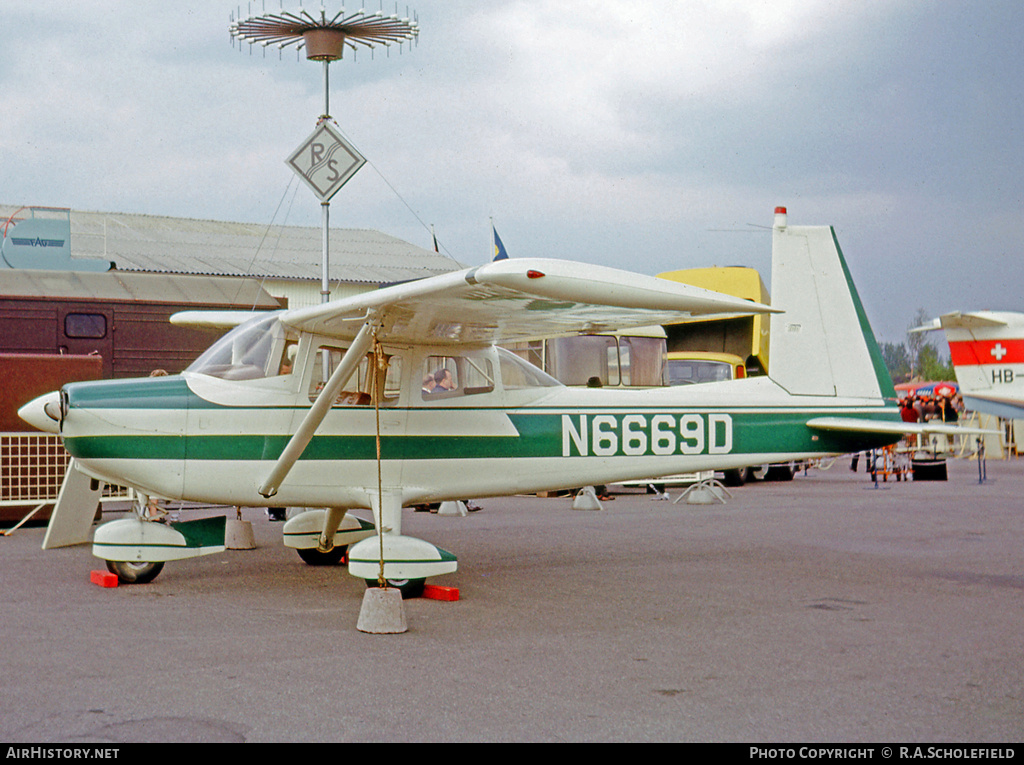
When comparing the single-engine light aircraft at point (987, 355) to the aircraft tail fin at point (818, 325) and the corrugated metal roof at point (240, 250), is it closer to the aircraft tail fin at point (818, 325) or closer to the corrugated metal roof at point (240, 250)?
the aircraft tail fin at point (818, 325)

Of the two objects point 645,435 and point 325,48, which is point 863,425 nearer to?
point 645,435

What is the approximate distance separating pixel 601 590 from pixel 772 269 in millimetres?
3509

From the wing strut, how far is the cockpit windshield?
0.54 m

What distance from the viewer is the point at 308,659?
17.6 ft

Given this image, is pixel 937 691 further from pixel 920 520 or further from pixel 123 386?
pixel 920 520

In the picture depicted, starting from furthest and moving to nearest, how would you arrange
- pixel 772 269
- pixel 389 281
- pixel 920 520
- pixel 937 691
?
pixel 389 281 < pixel 920 520 < pixel 772 269 < pixel 937 691

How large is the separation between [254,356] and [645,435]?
329 centimetres

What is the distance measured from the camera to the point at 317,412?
7172 millimetres

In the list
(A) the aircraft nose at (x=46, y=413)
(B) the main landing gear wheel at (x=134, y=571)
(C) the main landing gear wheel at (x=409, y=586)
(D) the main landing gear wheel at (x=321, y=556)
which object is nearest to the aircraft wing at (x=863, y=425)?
(C) the main landing gear wheel at (x=409, y=586)

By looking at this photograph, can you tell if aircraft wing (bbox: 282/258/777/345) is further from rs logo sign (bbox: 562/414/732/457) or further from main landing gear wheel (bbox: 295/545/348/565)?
main landing gear wheel (bbox: 295/545/348/565)

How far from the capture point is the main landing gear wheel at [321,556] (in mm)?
9117

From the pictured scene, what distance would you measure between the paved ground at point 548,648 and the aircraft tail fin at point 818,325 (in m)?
1.64

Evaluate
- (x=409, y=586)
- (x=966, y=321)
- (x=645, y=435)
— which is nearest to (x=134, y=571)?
(x=409, y=586)

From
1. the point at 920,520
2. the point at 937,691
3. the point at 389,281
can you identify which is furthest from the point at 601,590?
the point at 389,281
